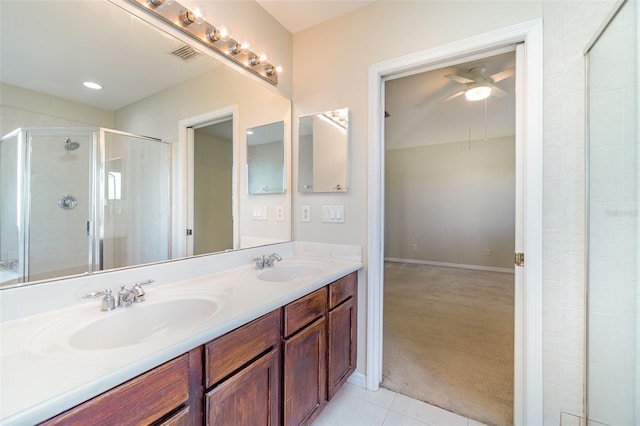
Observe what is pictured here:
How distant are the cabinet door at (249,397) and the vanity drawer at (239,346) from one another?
0.03 metres

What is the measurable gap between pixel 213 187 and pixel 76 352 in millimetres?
1066

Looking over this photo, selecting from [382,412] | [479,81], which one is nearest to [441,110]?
[479,81]

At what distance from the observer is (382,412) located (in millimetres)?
1575

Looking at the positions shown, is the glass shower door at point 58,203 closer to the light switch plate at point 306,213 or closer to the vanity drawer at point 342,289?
the vanity drawer at point 342,289

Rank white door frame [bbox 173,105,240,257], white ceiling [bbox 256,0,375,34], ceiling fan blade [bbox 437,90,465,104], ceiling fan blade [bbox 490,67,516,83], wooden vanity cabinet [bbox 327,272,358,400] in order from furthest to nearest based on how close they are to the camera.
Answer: ceiling fan blade [bbox 437,90,465,104] → ceiling fan blade [bbox 490,67,516,83] → white ceiling [bbox 256,0,375,34] → wooden vanity cabinet [bbox 327,272,358,400] → white door frame [bbox 173,105,240,257]

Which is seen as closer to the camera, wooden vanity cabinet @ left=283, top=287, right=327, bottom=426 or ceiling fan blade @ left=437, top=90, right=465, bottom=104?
wooden vanity cabinet @ left=283, top=287, right=327, bottom=426

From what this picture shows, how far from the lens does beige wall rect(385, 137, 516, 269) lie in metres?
4.81

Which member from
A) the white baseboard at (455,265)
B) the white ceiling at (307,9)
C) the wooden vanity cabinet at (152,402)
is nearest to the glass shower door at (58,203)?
the wooden vanity cabinet at (152,402)

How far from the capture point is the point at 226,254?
1.59 metres

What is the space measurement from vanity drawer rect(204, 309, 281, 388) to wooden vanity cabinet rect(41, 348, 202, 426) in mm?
43

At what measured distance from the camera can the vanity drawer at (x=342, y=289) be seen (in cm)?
151

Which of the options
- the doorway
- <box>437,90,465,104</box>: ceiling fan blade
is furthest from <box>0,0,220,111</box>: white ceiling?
<box>437,90,465,104</box>: ceiling fan blade

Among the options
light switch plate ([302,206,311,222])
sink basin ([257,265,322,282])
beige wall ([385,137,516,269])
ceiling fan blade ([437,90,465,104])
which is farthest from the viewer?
beige wall ([385,137,516,269])

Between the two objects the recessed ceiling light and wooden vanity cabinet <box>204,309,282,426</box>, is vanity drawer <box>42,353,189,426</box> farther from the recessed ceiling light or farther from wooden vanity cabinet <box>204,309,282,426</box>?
the recessed ceiling light
